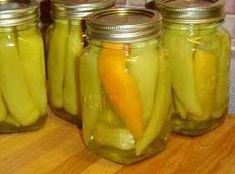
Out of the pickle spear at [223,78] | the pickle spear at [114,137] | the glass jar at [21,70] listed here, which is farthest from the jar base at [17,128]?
the pickle spear at [223,78]

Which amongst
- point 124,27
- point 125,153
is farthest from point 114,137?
point 124,27

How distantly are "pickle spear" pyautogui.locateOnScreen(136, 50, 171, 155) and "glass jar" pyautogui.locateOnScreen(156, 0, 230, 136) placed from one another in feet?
0.12

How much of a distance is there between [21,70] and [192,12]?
22cm

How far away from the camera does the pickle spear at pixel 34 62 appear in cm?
65

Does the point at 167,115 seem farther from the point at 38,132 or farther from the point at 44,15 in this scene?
the point at 44,15

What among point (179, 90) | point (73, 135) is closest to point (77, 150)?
point (73, 135)

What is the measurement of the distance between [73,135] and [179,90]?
Result: 0.15 meters

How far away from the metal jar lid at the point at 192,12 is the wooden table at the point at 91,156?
0.15 metres

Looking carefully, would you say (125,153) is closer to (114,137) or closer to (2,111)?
(114,137)

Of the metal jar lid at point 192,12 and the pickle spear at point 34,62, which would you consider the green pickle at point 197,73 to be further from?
the pickle spear at point 34,62

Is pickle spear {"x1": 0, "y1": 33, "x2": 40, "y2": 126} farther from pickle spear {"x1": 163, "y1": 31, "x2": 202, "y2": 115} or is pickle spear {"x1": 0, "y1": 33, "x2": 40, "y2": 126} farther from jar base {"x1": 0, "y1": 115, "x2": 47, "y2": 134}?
pickle spear {"x1": 163, "y1": 31, "x2": 202, "y2": 115}

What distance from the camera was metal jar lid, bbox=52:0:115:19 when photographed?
0.65 metres

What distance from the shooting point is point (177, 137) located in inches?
26.1

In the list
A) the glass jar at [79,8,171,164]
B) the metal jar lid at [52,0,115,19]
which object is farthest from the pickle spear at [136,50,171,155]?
the metal jar lid at [52,0,115,19]
